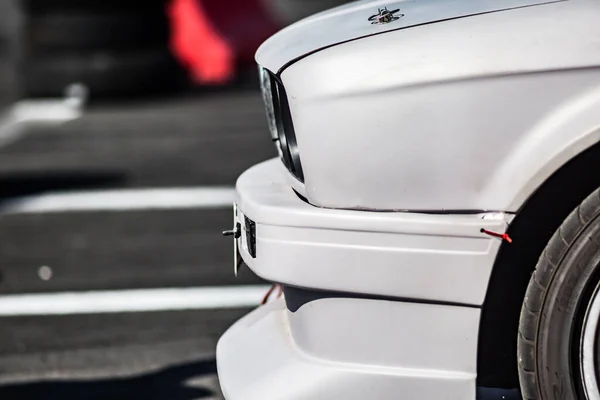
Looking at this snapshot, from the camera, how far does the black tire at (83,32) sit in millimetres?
10000

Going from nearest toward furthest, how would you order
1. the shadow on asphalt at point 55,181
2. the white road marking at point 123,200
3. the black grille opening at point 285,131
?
the black grille opening at point 285,131
the white road marking at point 123,200
the shadow on asphalt at point 55,181

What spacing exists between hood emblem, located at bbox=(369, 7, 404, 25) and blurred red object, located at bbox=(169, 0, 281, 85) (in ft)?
29.1

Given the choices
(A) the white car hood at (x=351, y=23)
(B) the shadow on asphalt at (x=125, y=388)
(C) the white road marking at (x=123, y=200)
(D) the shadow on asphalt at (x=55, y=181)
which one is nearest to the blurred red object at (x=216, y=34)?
(D) the shadow on asphalt at (x=55, y=181)

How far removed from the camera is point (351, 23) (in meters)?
2.86

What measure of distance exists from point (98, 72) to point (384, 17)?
303 inches

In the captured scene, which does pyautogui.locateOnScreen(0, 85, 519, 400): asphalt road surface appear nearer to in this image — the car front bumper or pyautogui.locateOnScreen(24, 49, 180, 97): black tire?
the car front bumper

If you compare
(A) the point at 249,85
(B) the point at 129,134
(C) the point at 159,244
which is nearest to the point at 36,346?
(C) the point at 159,244

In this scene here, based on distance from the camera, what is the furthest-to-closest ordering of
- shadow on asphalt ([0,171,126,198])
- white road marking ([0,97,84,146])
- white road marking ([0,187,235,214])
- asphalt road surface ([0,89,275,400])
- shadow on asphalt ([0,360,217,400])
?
white road marking ([0,97,84,146]) < shadow on asphalt ([0,171,126,198]) < white road marking ([0,187,235,214]) < asphalt road surface ([0,89,275,400]) < shadow on asphalt ([0,360,217,400])

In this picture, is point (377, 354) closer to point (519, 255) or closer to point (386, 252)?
point (386, 252)

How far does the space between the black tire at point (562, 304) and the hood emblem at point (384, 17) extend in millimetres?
649

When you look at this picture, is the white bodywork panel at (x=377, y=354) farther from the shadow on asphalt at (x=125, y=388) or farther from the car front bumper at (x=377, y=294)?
the shadow on asphalt at (x=125, y=388)

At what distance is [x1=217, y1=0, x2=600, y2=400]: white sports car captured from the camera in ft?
8.29

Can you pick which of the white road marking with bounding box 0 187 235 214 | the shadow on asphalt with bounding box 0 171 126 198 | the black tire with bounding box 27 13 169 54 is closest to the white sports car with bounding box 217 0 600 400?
the white road marking with bounding box 0 187 235 214

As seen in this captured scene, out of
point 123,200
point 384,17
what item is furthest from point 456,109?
point 123,200
